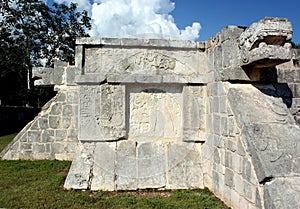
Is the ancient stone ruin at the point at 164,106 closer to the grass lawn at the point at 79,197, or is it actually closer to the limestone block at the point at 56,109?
the grass lawn at the point at 79,197

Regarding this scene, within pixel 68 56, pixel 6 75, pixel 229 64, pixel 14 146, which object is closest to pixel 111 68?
pixel 229 64

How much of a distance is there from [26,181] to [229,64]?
4.02 m

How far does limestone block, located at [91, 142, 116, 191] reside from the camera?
4.27 m

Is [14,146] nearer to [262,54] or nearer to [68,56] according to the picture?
[262,54]

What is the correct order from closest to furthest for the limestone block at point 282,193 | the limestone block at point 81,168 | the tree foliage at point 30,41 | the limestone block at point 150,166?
the limestone block at point 282,193 < the limestone block at point 81,168 < the limestone block at point 150,166 < the tree foliage at point 30,41

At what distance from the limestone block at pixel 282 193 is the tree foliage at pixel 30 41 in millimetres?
17302

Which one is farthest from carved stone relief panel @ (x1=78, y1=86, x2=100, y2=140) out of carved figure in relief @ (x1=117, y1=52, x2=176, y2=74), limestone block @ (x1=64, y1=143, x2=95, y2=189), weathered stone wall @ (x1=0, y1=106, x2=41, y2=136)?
weathered stone wall @ (x1=0, y1=106, x2=41, y2=136)

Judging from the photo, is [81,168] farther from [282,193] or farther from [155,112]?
[282,193]

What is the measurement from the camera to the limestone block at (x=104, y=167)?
168 inches

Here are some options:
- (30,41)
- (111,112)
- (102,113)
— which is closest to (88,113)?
(102,113)

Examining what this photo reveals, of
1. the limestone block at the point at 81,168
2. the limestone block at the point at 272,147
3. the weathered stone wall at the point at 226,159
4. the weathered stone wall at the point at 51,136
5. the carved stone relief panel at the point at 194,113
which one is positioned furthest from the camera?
the weathered stone wall at the point at 51,136

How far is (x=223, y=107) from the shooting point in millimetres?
3721

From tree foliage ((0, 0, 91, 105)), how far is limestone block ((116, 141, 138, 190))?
1510 centimetres

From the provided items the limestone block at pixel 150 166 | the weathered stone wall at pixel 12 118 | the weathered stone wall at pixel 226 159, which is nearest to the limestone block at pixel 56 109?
the limestone block at pixel 150 166
